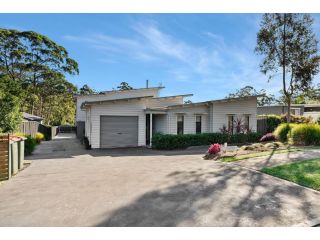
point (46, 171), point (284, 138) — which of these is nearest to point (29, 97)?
point (46, 171)

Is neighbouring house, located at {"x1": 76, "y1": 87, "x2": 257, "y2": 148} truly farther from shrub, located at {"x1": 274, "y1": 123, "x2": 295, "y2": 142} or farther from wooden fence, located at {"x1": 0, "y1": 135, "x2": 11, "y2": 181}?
wooden fence, located at {"x1": 0, "y1": 135, "x2": 11, "y2": 181}

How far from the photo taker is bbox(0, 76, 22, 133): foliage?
11789 mm

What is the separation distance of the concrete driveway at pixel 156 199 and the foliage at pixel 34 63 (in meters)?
24.6

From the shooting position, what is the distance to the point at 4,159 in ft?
26.4

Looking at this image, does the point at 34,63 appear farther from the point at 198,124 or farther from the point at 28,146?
the point at 198,124

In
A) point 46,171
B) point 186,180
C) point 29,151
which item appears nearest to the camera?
point 186,180

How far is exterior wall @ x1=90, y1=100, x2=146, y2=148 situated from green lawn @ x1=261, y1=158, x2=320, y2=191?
1057 centimetres

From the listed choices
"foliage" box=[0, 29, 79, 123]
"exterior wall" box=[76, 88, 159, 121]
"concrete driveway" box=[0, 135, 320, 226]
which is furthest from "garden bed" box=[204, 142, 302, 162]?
"foliage" box=[0, 29, 79, 123]

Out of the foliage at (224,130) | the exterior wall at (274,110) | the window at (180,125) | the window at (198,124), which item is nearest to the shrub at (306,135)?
the foliage at (224,130)
